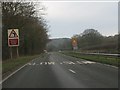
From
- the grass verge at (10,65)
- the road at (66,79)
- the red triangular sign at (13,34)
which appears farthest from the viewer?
the red triangular sign at (13,34)

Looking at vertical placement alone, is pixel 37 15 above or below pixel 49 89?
above

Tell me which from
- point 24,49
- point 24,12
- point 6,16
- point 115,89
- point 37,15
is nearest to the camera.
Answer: point 115,89

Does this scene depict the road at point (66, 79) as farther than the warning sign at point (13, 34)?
No

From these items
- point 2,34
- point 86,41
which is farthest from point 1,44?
point 86,41

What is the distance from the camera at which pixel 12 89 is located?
13766mm

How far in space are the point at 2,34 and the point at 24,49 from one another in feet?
132

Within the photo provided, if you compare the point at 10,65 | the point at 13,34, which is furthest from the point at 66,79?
the point at 13,34

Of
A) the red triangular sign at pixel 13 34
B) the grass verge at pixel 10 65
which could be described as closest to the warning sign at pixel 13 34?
the red triangular sign at pixel 13 34

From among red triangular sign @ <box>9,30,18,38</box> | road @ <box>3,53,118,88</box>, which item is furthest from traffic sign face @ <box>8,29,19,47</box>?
road @ <box>3,53,118,88</box>

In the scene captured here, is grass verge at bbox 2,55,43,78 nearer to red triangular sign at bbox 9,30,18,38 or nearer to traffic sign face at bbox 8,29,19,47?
traffic sign face at bbox 8,29,19,47

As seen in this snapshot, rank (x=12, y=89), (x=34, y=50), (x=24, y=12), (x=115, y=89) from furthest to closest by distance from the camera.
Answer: (x=34, y=50) < (x=24, y=12) < (x=12, y=89) < (x=115, y=89)

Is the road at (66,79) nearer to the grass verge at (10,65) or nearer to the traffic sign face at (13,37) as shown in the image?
the grass verge at (10,65)

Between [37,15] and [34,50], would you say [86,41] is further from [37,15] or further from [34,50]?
[37,15]

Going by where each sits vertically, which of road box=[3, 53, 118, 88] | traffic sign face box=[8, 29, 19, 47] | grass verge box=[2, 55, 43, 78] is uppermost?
traffic sign face box=[8, 29, 19, 47]
